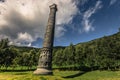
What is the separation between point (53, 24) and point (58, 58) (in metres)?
47.4

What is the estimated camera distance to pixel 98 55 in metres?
77.4

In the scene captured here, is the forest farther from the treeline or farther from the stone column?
the stone column

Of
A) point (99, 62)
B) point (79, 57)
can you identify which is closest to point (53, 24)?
point (99, 62)

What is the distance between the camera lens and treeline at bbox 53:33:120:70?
7503 cm

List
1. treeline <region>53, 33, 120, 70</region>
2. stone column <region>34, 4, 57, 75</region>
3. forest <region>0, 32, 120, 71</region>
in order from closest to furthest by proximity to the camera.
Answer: stone column <region>34, 4, 57, 75</region> < treeline <region>53, 33, 120, 70</region> < forest <region>0, 32, 120, 71</region>

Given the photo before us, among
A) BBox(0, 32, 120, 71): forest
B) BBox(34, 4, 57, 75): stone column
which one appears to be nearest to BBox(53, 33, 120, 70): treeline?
BBox(0, 32, 120, 71): forest

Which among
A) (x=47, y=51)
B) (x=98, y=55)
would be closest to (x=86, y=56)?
(x=98, y=55)

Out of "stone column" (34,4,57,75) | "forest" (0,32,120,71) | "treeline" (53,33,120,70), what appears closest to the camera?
"stone column" (34,4,57,75)

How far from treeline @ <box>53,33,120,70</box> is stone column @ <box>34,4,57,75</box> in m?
33.0

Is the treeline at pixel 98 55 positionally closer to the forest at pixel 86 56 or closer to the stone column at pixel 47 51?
the forest at pixel 86 56

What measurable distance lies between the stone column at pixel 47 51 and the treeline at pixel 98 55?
1297 inches

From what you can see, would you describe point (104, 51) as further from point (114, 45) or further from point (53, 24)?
point (53, 24)

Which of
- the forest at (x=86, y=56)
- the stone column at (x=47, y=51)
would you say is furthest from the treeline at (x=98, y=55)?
the stone column at (x=47, y=51)

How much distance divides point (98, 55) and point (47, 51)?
37.0 m
